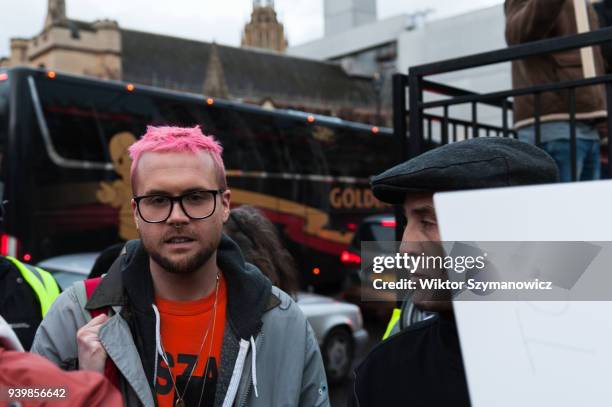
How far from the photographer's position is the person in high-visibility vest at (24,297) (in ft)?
8.07

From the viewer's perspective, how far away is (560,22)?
9.80 feet

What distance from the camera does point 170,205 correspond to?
70.9 inches

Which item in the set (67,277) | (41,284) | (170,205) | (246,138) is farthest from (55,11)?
(170,205)

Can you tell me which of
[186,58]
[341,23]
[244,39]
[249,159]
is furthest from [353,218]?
[244,39]

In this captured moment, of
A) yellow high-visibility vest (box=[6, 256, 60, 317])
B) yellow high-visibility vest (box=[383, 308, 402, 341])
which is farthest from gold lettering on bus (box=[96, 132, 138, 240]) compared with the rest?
yellow high-visibility vest (box=[383, 308, 402, 341])

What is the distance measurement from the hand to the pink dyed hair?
42 centimetres

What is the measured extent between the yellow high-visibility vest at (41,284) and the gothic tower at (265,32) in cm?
7859

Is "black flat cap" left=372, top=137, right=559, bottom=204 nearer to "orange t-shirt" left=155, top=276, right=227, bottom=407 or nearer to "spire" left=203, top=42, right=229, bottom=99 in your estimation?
"orange t-shirt" left=155, top=276, right=227, bottom=407

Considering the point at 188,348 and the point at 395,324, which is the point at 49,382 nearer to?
the point at 188,348

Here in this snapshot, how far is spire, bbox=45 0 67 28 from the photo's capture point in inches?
2223

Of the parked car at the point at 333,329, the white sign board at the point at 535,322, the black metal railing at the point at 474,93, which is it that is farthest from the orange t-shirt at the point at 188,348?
the parked car at the point at 333,329

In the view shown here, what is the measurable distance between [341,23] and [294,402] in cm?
5320

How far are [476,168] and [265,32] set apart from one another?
8164cm

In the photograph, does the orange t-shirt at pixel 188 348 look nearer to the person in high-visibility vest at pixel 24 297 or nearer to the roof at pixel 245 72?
the person in high-visibility vest at pixel 24 297
